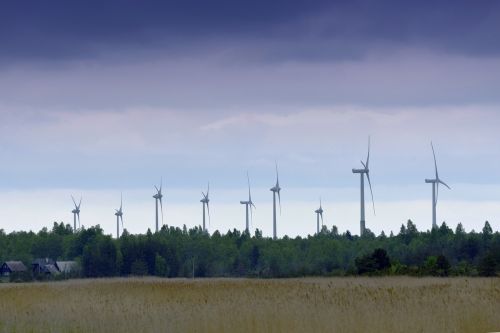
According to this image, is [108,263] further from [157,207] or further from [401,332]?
[401,332]

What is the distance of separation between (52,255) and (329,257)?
64.6 m

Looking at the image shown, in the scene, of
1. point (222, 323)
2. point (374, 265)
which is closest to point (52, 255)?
point (374, 265)

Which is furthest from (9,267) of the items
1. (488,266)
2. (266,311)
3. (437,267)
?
(266,311)

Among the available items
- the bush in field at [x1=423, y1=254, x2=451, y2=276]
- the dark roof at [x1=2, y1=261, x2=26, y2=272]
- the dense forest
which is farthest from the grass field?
the dark roof at [x1=2, y1=261, x2=26, y2=272]

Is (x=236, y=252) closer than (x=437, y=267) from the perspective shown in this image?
No

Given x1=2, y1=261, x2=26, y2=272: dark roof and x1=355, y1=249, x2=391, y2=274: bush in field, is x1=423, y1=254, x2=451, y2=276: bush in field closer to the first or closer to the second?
x1=355, y1=249, x2=391, y2=274: bush in field

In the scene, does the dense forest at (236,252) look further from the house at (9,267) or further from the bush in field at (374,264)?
the bush in field at (374,264)

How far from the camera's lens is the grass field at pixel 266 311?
973 inches

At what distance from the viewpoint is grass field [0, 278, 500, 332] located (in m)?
24.7

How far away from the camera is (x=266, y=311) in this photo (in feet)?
89.7

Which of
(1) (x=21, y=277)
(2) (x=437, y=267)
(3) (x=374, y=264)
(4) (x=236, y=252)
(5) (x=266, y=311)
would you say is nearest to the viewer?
(5) (x=266, y=311)

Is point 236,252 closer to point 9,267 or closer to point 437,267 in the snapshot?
point 9,267

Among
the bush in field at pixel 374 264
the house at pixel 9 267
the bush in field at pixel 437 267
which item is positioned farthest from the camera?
the house at pixel 9 267

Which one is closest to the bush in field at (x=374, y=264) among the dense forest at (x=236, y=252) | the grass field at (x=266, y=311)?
the grass field at (x=266, y=311)
